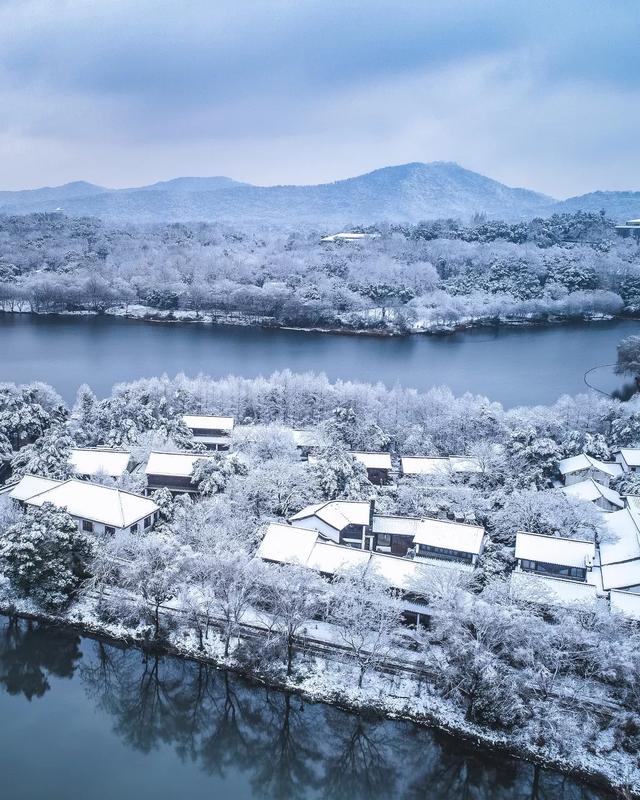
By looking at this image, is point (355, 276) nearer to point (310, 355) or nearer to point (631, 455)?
point (310, 355)

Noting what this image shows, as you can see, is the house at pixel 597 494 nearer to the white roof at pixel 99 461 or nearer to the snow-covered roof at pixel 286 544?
the snow-covered roof at pixel 286 544

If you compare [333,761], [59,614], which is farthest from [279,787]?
[59,614]

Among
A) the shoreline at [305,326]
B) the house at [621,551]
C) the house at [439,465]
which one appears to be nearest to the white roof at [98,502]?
the house at [439,465]

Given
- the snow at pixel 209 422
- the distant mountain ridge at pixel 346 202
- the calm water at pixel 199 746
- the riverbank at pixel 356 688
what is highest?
the distant mountain ridge at pixel 346 202

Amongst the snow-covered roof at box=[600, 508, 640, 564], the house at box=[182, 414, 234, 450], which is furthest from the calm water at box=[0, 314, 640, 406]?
the snow-covered roof at box=[600, 508, 640, 564]

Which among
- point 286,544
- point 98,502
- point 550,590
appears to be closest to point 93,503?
point 98,502

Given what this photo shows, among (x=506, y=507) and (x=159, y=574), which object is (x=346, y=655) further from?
(x=506, y=507)
